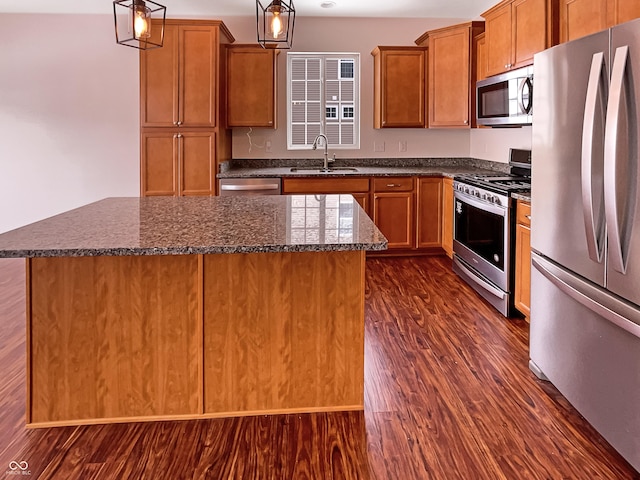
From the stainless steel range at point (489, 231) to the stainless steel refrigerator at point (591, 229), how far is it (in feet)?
2.93

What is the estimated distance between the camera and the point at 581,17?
2926 mm

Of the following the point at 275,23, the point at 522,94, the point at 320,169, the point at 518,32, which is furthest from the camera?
the point at 320,169

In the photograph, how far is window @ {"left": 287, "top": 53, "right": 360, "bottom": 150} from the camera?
5582 mm

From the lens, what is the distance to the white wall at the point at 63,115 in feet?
18.0

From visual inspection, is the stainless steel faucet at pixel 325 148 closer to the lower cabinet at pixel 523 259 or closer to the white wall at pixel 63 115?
the white wall at pixel 63 115

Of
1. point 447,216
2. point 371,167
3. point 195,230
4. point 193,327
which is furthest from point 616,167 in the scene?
point 371,167

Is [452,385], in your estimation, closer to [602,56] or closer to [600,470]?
[600,470]

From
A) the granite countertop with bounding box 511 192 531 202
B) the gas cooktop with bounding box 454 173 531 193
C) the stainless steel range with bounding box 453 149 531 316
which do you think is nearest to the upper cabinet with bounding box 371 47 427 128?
the stainless steel range with bounding box 453 149 531 316

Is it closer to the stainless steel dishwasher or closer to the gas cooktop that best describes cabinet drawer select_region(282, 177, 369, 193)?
the stainless steel dishwasher

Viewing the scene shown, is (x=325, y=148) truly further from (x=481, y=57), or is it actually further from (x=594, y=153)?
(x=594, y=153)

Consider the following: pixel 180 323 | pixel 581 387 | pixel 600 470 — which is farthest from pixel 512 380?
pixel 180 323

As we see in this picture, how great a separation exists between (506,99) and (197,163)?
2763mm

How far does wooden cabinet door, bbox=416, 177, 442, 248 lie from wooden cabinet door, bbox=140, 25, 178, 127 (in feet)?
8.09

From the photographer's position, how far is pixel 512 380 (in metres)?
2.53
